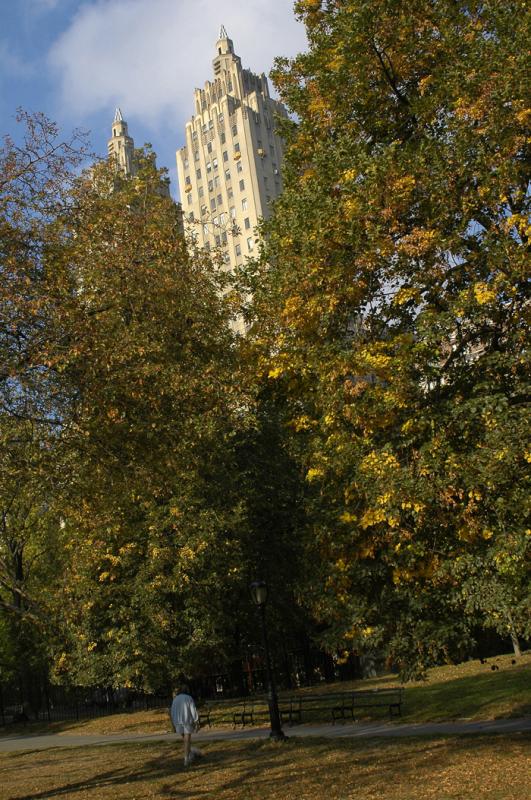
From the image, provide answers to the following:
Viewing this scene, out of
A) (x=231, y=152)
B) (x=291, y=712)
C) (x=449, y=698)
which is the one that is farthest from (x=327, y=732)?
(x=231, y=152)

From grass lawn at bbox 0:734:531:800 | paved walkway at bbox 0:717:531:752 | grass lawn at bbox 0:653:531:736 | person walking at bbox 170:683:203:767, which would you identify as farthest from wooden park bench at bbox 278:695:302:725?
person walking at bbox 170:683:203:767

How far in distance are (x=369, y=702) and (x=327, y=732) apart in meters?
3.31

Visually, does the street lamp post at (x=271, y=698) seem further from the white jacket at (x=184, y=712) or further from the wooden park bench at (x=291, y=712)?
the wooden park bench at (x=291, y=712)

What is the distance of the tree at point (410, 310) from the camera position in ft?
36.4

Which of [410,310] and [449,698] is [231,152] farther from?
[410,310]

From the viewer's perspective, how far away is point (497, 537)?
1093 cm

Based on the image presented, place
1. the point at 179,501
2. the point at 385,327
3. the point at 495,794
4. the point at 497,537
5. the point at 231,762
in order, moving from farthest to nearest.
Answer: the point at 179,501 < the point at 231,762 < the point at 385,327 < the point at 497,537 < the point at 495,794

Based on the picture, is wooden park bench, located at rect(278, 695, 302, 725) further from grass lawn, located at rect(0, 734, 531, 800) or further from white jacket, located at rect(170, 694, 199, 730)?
white jacket, located at rect(170, 694, 199, 730)

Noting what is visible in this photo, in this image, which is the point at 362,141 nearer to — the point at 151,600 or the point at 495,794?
the point at 495,794

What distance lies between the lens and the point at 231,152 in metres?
97.2

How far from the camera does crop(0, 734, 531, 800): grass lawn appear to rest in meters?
10.4

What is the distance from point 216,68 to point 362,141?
9979cm

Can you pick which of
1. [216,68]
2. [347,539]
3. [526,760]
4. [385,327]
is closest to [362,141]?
[385,327]

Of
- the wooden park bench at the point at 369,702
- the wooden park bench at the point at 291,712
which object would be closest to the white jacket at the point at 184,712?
the wooden park bench at the point at 369,702
